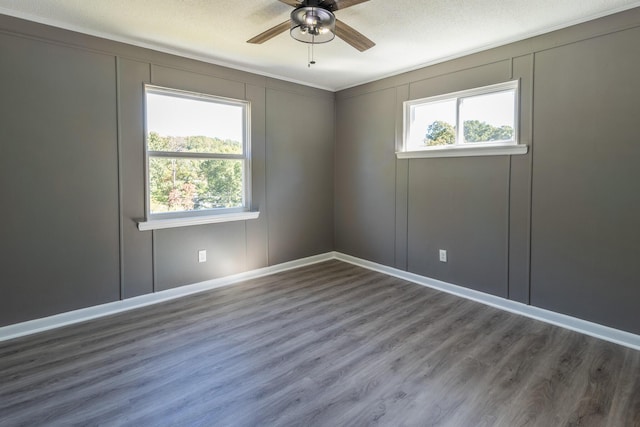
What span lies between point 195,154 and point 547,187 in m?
3.37

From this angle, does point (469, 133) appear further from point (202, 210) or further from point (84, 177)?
point (84, 177)

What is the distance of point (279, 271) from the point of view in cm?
443

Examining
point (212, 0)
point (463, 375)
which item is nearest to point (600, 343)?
point (463, 375)

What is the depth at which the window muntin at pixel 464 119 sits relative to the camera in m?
3.21

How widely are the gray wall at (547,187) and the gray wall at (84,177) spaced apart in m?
2.07

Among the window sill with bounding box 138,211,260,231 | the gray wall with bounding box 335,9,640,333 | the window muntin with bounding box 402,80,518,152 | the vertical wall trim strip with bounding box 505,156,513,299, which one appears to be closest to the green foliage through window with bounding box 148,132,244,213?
the window sill with bounding box 138,211,260,231

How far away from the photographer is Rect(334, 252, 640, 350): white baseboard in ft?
8.50

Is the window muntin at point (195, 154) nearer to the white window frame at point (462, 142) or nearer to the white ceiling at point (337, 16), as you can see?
the white ceiling at point (337, 16)

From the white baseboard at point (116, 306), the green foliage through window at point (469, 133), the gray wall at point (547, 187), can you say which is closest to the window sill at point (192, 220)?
the white baseboard at point (116, 306)

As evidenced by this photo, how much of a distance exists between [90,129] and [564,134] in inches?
158

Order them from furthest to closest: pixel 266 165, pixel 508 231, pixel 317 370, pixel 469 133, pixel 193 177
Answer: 1. pixel 266 165
2. pixel 193 177
3. pixel 469 133
4. pixel 508 231
5. pixel 317 370

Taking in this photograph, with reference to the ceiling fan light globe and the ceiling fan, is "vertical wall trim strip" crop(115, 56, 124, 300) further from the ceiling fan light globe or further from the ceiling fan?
the ceiling fan light globe

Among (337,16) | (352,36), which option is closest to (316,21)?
(352,36)

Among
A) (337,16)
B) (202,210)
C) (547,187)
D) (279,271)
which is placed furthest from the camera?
(279,271)
